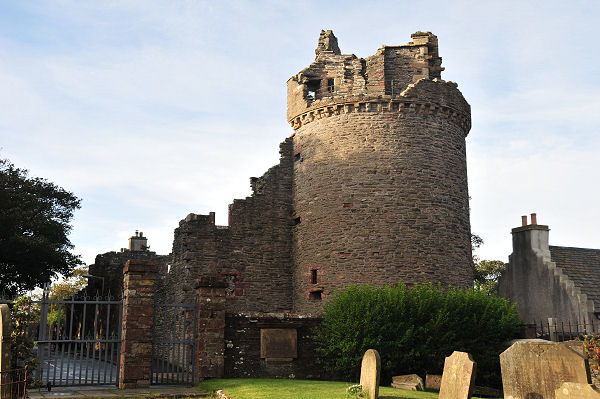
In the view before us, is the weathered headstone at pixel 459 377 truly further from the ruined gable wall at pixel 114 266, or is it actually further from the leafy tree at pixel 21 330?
the ruined gable wall at pixel 114 266

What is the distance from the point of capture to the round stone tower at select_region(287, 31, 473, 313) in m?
21.2

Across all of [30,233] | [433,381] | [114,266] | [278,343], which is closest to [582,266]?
[433,381]

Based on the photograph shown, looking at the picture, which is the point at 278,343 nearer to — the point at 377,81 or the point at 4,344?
the point at 4,344

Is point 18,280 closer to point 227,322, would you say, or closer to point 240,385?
point 227,322

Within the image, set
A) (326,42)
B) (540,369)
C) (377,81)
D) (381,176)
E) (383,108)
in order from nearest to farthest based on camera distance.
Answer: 1. (540,369)
2. (381,176)
3. (383,108)
4. (377,81)
5. (326,42)

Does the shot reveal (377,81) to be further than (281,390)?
Yes

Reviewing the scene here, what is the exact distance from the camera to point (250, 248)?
23500 millimetres

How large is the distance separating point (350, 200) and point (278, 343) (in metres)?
7.41

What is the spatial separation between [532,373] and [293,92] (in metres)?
16.7

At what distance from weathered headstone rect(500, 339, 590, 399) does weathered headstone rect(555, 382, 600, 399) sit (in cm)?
121

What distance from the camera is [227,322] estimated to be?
1542 cm

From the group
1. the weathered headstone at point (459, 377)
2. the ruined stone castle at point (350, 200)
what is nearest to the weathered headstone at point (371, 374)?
the weathered headstone at point (459, 377)

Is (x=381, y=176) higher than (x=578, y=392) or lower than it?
higher

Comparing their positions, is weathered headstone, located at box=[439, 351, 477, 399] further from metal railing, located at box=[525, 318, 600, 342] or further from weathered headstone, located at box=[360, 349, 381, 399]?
metal railing, located at box=[525, 318, 600, 342]
